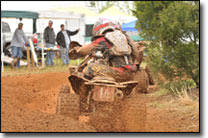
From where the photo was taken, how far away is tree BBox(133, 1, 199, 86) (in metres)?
8.79

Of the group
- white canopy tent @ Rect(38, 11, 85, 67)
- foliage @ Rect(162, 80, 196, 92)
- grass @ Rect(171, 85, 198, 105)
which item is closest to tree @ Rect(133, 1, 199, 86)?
foliage @ Rect(162, 80, 196, 92)

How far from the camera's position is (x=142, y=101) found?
606 cm

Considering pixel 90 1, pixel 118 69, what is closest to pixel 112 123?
pixel 118 69

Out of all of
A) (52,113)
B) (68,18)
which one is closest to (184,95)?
(52,113)

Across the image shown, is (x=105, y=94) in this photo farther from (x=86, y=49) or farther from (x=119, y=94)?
(x=86, y=49)

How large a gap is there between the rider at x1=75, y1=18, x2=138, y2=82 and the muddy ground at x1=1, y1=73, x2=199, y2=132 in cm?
88

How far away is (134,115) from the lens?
604 centimetres

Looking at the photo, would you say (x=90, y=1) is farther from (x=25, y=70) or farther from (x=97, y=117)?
(x=97, y=117)

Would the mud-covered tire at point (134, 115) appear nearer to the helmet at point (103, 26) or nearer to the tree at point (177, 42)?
the helmet at point (103, 26)

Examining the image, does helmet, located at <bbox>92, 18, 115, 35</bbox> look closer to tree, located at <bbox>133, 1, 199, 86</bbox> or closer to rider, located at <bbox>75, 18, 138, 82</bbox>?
rider, located at <bbox>75, 18, 138, 82</bbox>

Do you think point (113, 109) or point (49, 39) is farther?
point (49, 39)

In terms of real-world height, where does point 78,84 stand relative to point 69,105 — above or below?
above

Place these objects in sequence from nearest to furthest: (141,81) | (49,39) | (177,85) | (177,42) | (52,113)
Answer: (52,113) < (177,42) < (177,85) < (141,81) < (49,39)

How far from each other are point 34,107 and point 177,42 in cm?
365
